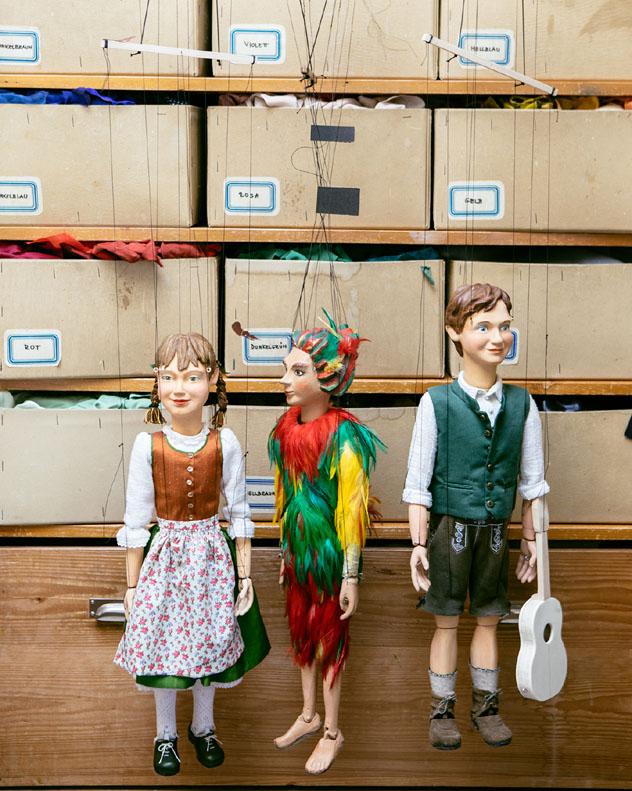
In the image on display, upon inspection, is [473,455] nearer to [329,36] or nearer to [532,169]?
[532,169]

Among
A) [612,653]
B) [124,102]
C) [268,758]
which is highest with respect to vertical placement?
[124,102]

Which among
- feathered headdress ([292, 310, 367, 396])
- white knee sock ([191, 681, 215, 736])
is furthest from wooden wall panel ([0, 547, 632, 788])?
feathered headdress ([292, 310, 367, 396])

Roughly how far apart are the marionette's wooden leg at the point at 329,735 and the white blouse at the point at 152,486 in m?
0.26

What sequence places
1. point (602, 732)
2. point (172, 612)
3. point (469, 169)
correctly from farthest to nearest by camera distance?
1. point (602, 732)
2. point (469, 169)
3. point (172, 612)

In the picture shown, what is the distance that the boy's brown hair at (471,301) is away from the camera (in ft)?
5.10

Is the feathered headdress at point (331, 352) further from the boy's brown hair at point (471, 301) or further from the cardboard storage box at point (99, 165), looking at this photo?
the cardboard storage box at point (99, 165)

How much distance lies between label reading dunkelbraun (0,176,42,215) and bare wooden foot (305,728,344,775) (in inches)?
36.5

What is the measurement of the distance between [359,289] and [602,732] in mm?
841

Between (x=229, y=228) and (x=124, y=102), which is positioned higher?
(x=124, y=102)

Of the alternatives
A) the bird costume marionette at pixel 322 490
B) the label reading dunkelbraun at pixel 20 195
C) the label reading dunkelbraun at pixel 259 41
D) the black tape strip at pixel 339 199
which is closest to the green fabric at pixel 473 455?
the bird costume marionette at pixel 322 490

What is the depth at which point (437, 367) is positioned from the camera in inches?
69.5

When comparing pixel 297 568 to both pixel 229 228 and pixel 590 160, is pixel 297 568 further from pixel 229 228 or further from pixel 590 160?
pixel 590 160

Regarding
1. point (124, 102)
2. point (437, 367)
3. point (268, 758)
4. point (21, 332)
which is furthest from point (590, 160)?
point (268, 758)

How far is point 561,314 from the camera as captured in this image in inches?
69.1
